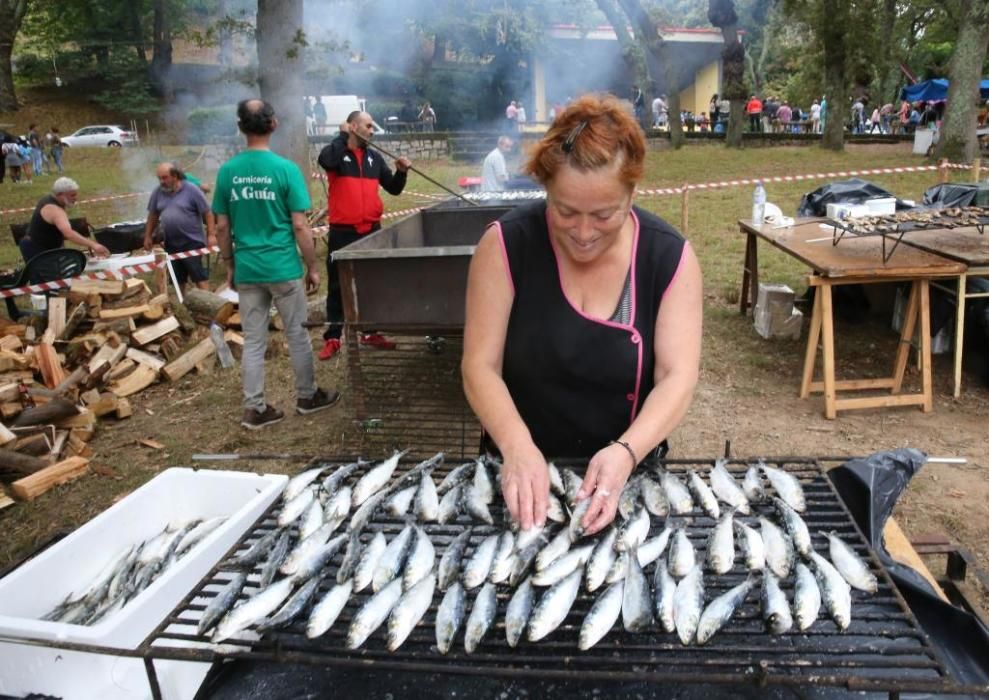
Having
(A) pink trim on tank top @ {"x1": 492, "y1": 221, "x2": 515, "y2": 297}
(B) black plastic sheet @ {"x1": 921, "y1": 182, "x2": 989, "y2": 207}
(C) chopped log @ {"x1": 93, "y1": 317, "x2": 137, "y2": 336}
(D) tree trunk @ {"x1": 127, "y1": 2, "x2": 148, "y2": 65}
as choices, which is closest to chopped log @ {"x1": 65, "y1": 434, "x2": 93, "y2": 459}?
(C) chopped log @ {"x1": 93, "y1": 317, "x2": 137, "y2": 336}

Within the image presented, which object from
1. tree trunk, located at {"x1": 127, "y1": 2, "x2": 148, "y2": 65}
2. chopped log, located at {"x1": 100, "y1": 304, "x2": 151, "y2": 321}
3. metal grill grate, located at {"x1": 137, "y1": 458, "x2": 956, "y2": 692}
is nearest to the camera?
metal grill grate, located at {"x1": 137, "y1": 458, "x2": 956, "y2": 692}

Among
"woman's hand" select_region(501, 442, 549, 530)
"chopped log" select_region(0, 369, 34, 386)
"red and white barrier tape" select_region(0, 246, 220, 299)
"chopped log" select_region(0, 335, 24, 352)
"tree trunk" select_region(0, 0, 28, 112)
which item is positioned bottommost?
"chopped log" select_region(0, 369, 34, 386)

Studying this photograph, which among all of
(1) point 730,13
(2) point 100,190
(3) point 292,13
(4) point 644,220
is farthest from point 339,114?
(4) point 644,220

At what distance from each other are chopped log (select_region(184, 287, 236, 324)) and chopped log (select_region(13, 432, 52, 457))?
2.56 m

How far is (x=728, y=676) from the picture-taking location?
148 cm

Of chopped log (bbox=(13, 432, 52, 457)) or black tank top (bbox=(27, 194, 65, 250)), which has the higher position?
black tank top (bbox=(27, 194, 65, 250))

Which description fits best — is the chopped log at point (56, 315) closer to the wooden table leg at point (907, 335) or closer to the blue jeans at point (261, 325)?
the blue jeans at point (261, 325)

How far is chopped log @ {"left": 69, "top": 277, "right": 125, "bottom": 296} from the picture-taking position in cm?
752

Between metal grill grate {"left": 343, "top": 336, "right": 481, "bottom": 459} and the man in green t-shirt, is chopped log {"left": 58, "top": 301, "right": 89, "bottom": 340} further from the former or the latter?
metal grill grate {"left": 343, "top": 336, "right": 481, "bottom": 459}

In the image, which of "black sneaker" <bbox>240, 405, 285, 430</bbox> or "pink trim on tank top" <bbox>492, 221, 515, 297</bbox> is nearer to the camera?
"pink trim on tank top" <bbox>492, 221, 515, 297</bbox>

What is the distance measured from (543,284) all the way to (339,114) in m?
28.7

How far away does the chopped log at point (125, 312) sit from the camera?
730 centimetres

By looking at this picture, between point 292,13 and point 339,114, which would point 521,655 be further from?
point 339,114

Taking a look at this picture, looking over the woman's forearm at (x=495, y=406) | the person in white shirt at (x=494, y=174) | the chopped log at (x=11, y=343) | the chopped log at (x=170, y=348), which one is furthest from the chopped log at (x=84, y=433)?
the person in white shirt at (x=494, y=174)
